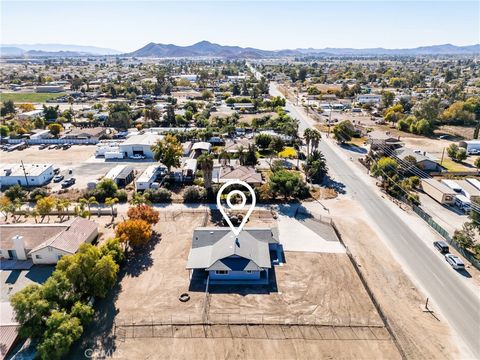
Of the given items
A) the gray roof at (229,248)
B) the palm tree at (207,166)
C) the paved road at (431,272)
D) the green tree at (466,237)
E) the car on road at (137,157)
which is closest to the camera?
the paved road at (431,272)

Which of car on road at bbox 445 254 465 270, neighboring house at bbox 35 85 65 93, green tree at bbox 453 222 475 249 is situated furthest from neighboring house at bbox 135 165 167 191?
neighboring house at bbox 35 85 65 93

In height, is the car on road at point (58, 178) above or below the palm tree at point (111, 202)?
below

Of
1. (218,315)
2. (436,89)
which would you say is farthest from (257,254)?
(436,89)

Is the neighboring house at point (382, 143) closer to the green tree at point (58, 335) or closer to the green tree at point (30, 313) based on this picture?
the green tree at point (58, 335)

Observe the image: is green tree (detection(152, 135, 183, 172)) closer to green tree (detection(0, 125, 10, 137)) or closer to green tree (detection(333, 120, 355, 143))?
green tree (detection(333, 120, 355, 143))

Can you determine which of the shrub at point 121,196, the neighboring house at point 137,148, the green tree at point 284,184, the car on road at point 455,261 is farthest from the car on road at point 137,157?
the car on road at point 455,261

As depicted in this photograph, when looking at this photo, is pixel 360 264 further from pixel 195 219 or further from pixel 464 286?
pixel 195 219
